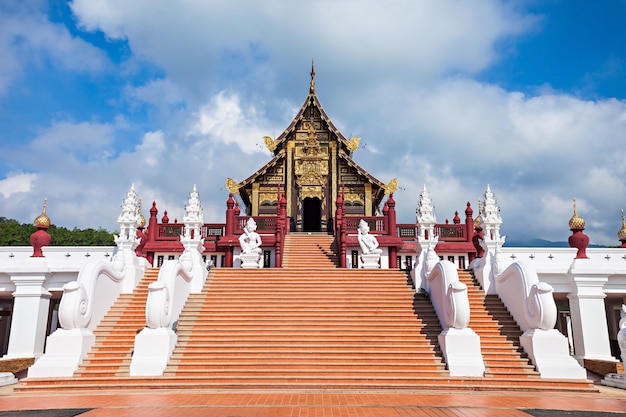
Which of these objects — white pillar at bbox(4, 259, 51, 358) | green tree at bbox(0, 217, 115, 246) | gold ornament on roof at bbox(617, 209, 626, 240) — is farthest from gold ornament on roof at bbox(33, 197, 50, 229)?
green tree at bbox(0, 217, 115, 246)

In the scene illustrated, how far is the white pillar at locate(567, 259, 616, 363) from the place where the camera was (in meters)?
11.3

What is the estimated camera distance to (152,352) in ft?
30.5

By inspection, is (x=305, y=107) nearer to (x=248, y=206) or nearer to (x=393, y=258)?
(x=248, y=206)

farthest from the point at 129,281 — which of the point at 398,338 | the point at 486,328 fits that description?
the point at 486,328

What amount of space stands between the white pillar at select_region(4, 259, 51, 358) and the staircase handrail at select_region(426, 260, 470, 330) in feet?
31.6

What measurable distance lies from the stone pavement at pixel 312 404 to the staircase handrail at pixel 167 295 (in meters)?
1.55

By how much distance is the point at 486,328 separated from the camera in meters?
10.6

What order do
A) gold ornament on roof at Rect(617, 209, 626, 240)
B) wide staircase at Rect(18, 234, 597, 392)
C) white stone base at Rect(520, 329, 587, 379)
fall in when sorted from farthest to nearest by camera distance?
gold ornament on roof at Rect(617, 209, 626, 240), white stone base at Rect(520, 329, 587, 379), wide staircase at Rect(18, 234, 597, 392)

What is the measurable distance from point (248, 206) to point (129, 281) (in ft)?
49.9

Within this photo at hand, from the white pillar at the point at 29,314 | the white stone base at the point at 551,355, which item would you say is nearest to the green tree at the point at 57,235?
the white pillar at the point at 29,314

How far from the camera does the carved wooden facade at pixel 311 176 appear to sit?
24969 mm

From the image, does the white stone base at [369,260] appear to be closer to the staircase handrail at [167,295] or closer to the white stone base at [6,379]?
the staircase handrail at [167,295]

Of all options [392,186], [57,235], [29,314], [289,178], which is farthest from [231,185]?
[57,235]

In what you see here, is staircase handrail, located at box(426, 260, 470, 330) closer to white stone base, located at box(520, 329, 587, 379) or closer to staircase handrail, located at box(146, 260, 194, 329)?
white stone base, located at box(520, 329, 587, 379)
